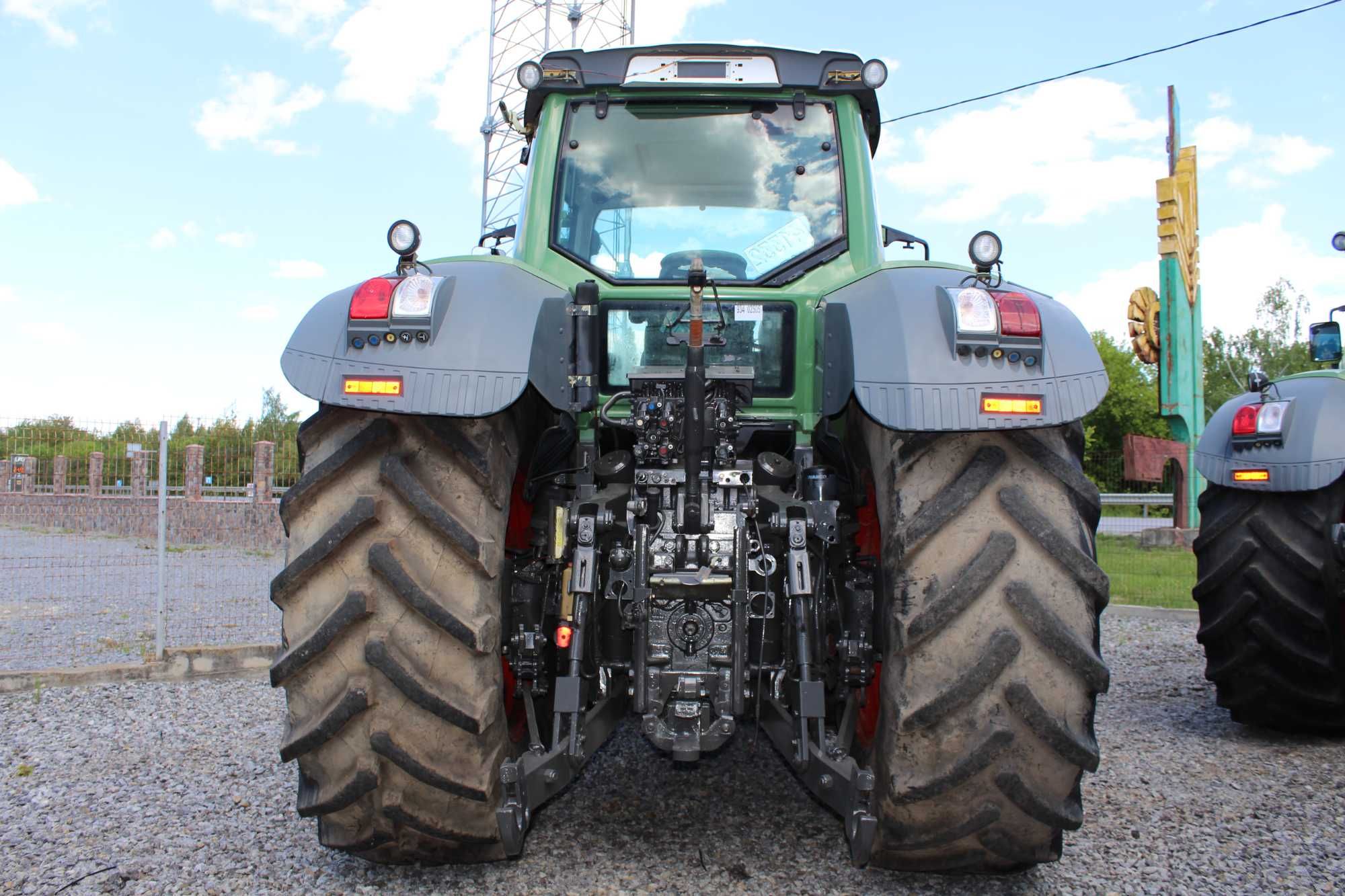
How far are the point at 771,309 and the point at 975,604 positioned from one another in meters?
1.23

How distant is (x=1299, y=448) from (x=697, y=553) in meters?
3.25

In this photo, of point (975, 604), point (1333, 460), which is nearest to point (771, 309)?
point (975, 604)

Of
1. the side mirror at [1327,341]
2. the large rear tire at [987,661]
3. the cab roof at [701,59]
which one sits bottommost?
the large rear tire at [987,661]

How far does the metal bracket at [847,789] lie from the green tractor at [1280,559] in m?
2.86

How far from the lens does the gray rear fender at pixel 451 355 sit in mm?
2531

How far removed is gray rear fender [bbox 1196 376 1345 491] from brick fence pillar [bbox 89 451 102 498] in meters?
8.84

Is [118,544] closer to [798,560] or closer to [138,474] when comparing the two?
[138,474]

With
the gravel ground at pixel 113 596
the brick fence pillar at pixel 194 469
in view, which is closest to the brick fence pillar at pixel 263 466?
the brick fence pillar at pixel 194 469

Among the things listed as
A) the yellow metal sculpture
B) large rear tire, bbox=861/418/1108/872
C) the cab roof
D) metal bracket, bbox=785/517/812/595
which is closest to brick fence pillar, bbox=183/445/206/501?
the cab roof

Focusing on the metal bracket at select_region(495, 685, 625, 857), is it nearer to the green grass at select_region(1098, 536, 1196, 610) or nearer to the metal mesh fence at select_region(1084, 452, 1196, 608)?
the green grass at select_region(1098, 536, 1196, 610)

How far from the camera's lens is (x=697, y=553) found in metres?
2.83

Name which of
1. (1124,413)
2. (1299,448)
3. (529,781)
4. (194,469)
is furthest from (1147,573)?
(1124,413)

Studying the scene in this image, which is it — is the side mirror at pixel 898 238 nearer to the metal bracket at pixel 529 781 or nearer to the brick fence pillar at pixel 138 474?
the metal bracket at pixel 529 781

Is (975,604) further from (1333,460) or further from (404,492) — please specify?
(1333,460)
